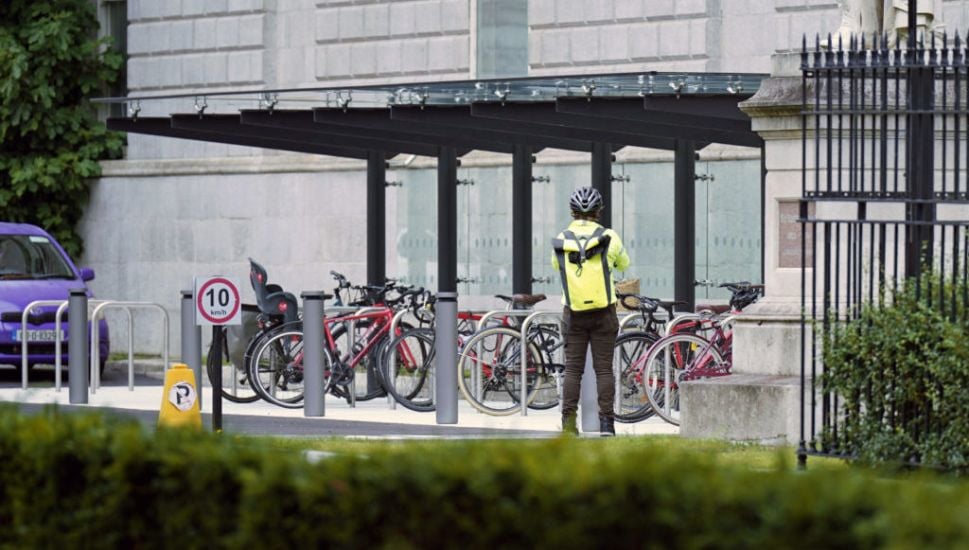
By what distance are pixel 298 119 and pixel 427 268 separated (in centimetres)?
631

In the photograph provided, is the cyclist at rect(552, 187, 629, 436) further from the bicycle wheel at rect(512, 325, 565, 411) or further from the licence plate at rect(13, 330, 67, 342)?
the licence plate at rect(13, 330, 67, 342)

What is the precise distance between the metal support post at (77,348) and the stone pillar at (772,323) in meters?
6.48

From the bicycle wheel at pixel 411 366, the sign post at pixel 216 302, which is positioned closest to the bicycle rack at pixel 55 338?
the bicycle wheel at pixel 411 366

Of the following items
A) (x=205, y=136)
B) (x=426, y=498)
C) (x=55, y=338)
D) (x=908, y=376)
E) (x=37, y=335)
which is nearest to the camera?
(x=426, y=498)

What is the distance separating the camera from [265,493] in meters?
5.71

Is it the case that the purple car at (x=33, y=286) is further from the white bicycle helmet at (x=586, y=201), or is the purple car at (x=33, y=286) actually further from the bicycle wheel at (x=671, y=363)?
the white bicycle helmet at (x=586, y=201)

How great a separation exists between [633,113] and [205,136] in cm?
564

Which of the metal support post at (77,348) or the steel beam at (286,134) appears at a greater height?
the steel beam at (286,134)

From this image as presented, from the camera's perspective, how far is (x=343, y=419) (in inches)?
613

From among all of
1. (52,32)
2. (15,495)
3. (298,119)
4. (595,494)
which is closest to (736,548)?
(595,494)

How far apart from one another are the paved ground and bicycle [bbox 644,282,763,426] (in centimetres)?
22

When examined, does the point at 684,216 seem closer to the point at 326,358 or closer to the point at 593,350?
the point at 326,358

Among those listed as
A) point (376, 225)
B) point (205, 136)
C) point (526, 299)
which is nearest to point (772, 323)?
point (526, 299)

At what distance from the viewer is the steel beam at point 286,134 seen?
1936cm
